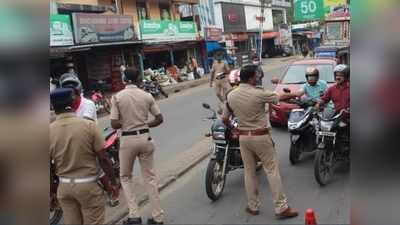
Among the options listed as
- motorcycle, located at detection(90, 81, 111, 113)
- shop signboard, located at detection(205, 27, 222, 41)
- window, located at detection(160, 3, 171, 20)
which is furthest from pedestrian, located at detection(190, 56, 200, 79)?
motorcycle, located at detection(90, 81, 111, 113)

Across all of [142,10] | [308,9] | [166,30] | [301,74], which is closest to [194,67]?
[166,30]

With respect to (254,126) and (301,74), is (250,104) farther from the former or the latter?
(301,74)

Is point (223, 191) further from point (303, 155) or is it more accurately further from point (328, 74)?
point (328, 74)

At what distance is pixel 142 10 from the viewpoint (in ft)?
85.1

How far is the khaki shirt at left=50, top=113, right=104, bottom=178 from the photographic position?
301cm

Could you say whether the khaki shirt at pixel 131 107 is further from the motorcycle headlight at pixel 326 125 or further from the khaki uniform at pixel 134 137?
the motorcycle headlight at pixel 326 125

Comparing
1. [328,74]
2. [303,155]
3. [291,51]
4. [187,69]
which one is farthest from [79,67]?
[291,51]

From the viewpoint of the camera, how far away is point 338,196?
5301 mm

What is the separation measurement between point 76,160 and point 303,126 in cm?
365

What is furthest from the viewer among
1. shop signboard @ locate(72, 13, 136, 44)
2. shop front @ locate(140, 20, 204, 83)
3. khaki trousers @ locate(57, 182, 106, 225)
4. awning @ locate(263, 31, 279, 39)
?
awning @ locate(263, 31, 279, 39)

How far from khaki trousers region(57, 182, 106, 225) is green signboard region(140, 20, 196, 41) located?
19.4 m

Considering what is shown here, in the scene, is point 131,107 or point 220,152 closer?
point 131,107

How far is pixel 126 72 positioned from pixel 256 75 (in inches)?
53.5

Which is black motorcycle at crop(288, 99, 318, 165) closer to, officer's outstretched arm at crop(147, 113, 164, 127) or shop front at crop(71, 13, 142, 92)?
officer's outstretched arm at crop(147, 113, 164, 127)
